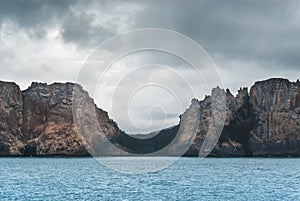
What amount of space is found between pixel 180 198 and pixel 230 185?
94.3 feet

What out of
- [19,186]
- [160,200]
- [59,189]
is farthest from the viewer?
[19,186]

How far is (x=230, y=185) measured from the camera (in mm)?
114375

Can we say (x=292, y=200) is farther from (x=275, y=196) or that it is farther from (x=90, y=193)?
(x=90, y=193)

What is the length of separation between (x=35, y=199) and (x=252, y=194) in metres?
39.0

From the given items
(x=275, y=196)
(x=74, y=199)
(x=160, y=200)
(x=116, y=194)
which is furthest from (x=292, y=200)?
(x=74, y=199)

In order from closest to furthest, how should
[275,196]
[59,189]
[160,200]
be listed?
1. [160,200]
2. [275,196]
3. [59,189]

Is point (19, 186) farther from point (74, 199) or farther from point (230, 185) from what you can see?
point (230, 185)

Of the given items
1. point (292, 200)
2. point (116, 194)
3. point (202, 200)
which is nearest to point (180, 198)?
point (202, 200)

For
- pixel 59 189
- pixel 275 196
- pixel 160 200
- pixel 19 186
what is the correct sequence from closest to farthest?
pixel 160 200, pixel 275 196, pixel 59 189, pixel 19 186

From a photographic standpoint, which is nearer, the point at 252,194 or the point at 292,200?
the point at 292,200

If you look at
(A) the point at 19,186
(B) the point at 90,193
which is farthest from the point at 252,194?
(A) the point at 19,186

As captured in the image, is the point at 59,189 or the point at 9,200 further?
the point at 59,189

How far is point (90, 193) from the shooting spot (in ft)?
316

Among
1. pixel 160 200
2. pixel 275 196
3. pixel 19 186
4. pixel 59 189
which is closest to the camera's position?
pixel 160 200
